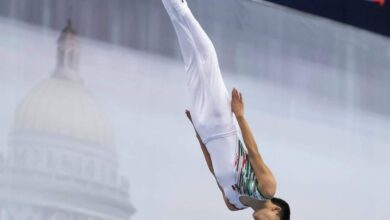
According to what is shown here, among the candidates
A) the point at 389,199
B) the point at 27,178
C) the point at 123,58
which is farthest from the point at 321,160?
the point at 27,178

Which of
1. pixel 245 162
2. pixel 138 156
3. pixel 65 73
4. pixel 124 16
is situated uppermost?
pixel 124 16

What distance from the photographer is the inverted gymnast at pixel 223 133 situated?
3.92m

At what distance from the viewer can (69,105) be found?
18.4 feet

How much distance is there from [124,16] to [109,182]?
110 centimetres

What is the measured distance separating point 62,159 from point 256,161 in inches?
69.8

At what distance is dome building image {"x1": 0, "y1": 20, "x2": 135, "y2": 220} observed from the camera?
5.29m

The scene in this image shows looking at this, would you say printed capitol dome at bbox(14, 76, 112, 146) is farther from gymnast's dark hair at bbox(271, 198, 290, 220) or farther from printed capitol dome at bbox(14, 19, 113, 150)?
gymnast's dark hair at bbox(271, 198, 290, 220)

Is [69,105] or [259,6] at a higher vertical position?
[259,6]

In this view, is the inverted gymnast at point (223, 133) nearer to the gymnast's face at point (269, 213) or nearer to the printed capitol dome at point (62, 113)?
the gymnast's face at point (269, 213)

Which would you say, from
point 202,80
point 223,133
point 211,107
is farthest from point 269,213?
point 202,80

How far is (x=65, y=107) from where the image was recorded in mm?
5602

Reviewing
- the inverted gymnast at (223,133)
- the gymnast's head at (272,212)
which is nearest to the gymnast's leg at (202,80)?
the inverted gymnast at (223,133)

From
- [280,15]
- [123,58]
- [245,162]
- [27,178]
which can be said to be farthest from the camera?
[280,15]

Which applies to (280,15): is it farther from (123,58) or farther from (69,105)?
(69,105)
